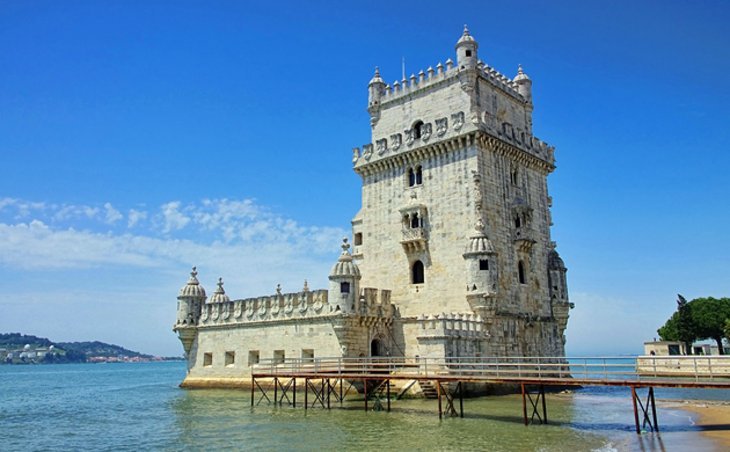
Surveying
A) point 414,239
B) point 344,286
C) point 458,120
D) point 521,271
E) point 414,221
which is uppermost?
point 458,120

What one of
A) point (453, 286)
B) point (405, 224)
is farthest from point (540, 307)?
point (405, 224)

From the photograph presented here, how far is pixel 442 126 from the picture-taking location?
35.9m

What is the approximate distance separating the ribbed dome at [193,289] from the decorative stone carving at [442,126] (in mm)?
20453

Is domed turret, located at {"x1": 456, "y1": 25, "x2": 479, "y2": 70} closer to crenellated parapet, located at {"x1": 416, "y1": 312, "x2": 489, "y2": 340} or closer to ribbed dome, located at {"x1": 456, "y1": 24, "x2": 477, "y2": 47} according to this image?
ribbed dome, located at {"x1": 456, "y1": 24, "x2": 477, "y2": 47}

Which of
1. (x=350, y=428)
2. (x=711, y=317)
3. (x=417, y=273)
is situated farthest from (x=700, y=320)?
→ (x=350, y=428)

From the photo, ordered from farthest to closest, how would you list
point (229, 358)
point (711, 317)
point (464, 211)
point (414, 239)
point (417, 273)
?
point (711, 317)
point (229, 358)
point (417, 273)
point (414, 239)
point (464, 211)

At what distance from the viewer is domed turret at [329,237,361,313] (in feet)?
108

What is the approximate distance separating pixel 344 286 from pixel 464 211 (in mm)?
7999

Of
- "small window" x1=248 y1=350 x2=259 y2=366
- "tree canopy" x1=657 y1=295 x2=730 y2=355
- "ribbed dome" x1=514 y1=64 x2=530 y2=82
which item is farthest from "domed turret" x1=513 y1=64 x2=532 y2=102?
"tree canopy" x1=657 y1=295 x2=730 y2=355

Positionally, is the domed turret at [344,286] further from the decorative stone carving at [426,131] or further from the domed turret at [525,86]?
the domed turret at [525,86]

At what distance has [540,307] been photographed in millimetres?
37125

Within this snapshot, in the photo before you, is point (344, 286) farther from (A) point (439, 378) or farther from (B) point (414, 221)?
(A) point (439, 378)

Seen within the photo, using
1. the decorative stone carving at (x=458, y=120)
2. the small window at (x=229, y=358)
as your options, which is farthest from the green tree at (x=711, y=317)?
the small window at (x=229, y=358)

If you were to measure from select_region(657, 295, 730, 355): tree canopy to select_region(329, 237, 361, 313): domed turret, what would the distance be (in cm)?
4247
